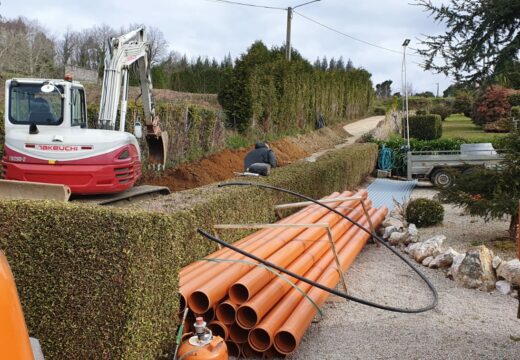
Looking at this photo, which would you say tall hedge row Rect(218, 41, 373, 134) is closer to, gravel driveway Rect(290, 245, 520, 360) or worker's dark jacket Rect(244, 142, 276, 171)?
worker's dark jacket Rect(244, 142, 276, 171)

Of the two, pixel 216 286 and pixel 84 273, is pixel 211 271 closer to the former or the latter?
pixel 216 286

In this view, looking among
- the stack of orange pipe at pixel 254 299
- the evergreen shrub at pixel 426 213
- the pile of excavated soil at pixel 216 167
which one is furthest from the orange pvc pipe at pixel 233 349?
the pile of excavated soil at pixel 216 167

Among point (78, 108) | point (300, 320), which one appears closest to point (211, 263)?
point (300, 320)

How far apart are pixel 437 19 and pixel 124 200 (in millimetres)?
6955

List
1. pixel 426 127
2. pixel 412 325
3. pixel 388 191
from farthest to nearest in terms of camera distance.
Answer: pixel 426 127 → pixel 388 191 → pixel 412 325

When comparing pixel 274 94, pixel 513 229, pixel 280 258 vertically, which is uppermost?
pixel 274 94

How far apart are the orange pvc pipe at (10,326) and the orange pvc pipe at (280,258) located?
3.10 meters

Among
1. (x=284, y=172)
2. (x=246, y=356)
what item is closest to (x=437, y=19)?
(x=284, y=172)

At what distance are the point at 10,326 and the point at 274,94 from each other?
2407cm

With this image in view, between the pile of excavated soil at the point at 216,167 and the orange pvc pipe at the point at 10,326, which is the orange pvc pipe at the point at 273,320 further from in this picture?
the pile of excavated soil at the point at 216,167

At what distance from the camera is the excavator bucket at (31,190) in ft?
20.5

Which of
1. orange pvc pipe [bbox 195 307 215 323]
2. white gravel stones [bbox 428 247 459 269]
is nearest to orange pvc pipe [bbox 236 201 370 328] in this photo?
orange pvc pipe [bbox 195 307 215 323]

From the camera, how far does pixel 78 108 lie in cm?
970

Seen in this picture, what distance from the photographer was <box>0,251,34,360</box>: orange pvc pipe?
70.3 inches
